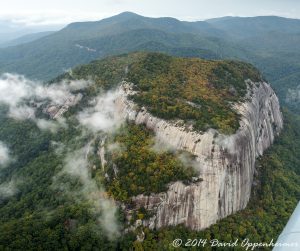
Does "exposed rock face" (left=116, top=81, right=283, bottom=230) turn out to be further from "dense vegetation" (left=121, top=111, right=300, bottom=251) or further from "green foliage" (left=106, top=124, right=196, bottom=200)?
"dense vegetation" (left=121, top=111, right=300, bottom=251)

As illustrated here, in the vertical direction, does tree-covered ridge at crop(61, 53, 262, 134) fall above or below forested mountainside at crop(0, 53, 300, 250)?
above

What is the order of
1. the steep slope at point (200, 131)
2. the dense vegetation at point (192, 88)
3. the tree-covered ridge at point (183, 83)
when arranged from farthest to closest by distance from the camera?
1. the tree-covered ridge at point (183, 83)
2. the dense vegetation at point (192, 88)
3. the steep slope at point (200, 131)

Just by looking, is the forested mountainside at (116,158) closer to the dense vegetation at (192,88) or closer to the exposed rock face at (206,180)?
the dense vegetation at (192,88)

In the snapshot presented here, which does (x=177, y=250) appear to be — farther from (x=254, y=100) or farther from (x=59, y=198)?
(x=254, y=100)

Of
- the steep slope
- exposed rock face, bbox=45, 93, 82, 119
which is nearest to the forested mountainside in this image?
exposed rock face, bbox=45, 93, 82, 119

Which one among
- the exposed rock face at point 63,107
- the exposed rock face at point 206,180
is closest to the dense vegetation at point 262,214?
the exposed rock face at point 206,180

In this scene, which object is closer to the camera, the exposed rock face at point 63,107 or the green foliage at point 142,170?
the green foliage at point 142,170
